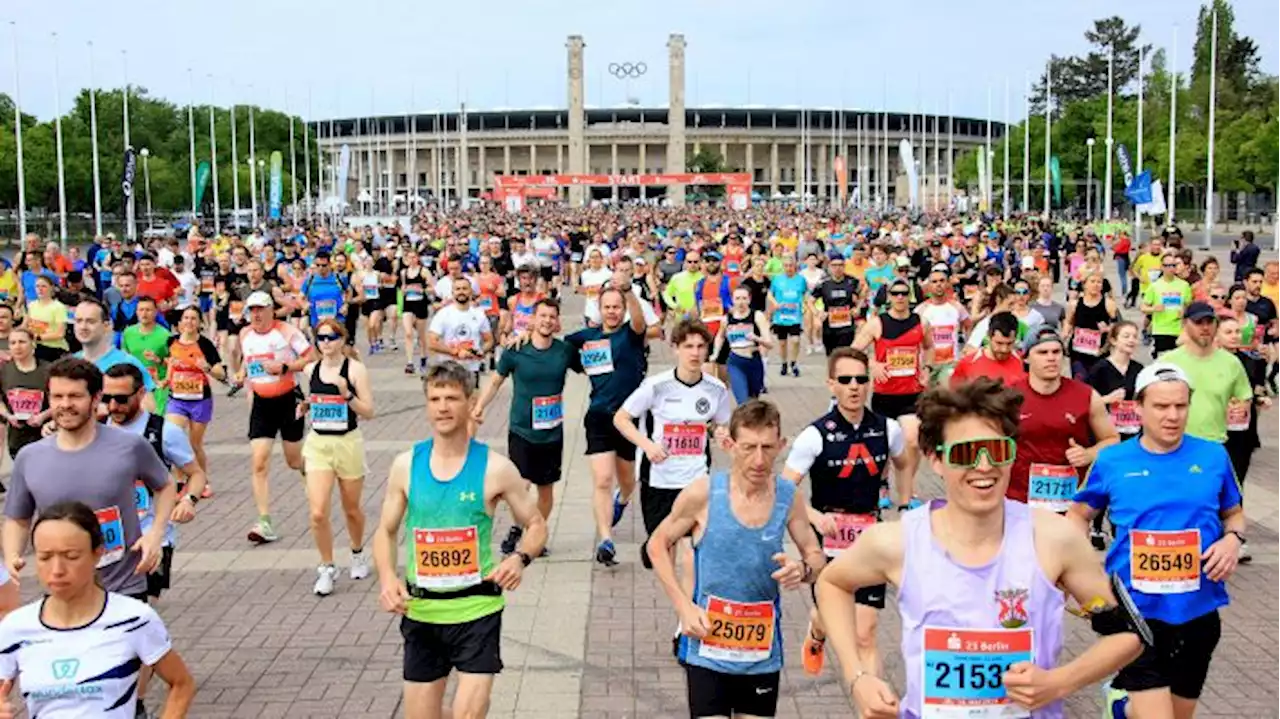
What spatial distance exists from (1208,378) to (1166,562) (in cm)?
276

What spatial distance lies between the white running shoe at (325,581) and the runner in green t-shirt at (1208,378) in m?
5.00

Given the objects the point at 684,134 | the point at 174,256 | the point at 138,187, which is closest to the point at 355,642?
the point at 174,256

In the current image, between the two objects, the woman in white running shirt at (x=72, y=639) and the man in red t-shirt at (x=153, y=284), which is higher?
A: the man in red t-shirt at (x=153, y=284)

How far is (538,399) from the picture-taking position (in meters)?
9.22

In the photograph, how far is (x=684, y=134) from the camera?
509 feet

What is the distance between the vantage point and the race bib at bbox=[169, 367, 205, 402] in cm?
1066

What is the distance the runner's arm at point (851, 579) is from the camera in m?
3.40

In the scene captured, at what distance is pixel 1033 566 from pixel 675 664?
4.03 m

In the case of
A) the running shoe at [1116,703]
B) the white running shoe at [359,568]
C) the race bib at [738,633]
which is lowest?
the white running shoe at [359,568]

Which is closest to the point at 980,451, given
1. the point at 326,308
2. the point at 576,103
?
the point at 326,308

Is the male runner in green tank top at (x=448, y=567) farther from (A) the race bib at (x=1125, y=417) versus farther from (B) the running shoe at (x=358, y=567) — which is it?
(A) the race bib at (x=1125, y=417)

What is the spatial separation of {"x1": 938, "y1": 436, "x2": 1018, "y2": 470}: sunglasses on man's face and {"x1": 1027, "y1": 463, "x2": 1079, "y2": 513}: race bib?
Answer: 3.79m

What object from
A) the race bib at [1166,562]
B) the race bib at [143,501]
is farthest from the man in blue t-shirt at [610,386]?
the race bib at [1166,562]

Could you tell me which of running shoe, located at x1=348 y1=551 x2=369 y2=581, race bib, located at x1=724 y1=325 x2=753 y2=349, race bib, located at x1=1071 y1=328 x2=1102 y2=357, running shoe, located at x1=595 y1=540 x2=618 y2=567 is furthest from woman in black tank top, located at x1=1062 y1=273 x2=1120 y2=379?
running shoe, located at x1=348 y1=551 x2=369 y2=581
